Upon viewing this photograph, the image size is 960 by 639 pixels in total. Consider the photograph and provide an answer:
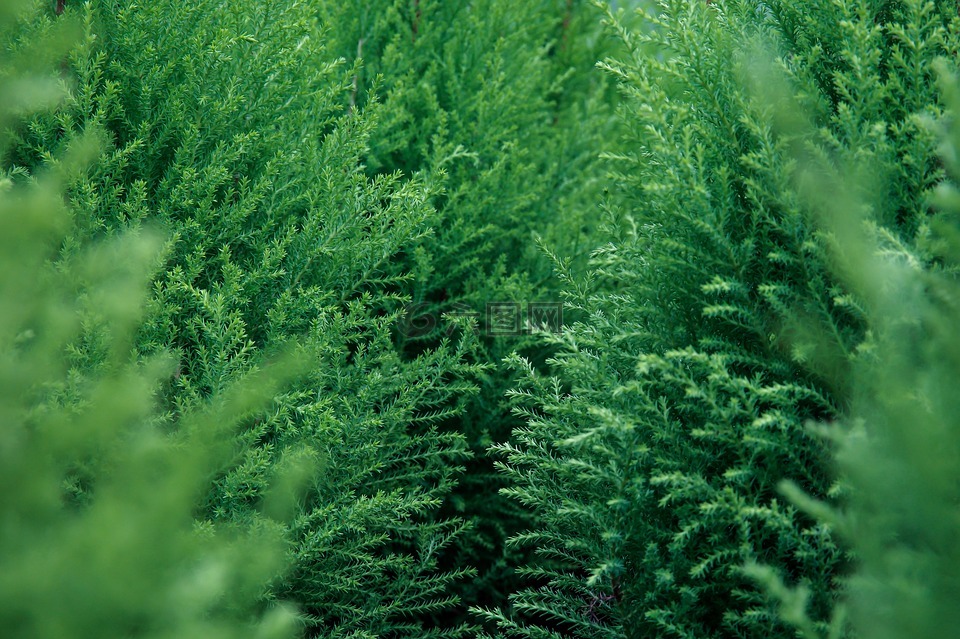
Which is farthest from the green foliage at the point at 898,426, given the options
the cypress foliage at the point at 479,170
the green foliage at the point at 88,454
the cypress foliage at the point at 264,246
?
the cypress foliage at the point at 479,170

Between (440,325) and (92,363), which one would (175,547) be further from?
(440,325)

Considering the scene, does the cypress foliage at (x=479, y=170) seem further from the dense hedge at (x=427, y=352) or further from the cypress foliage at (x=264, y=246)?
the cypress foliage at (x=264, y=246)

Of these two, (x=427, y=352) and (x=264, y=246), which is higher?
(x=427, y=352)

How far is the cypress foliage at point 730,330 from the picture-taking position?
1612 mm

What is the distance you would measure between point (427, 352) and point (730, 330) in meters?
0.95

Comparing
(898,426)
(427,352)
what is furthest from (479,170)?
(898,426)

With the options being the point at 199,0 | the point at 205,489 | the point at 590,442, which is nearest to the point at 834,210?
the point at 590,442

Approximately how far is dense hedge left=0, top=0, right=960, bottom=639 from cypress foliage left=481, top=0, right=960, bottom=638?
11 millimetres

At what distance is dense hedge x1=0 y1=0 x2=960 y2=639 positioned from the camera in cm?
127

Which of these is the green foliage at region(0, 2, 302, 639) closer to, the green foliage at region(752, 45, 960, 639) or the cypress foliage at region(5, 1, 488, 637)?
the cypress foliage at region(5, 1, 488, 637)

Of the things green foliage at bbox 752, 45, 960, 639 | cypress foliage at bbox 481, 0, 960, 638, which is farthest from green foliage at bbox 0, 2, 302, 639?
green foliage at bbox 752, 45, 960, 639

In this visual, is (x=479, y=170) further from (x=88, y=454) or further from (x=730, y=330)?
(x=88, y=454)

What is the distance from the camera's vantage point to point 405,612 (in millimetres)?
2264

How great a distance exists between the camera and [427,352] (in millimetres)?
2381
